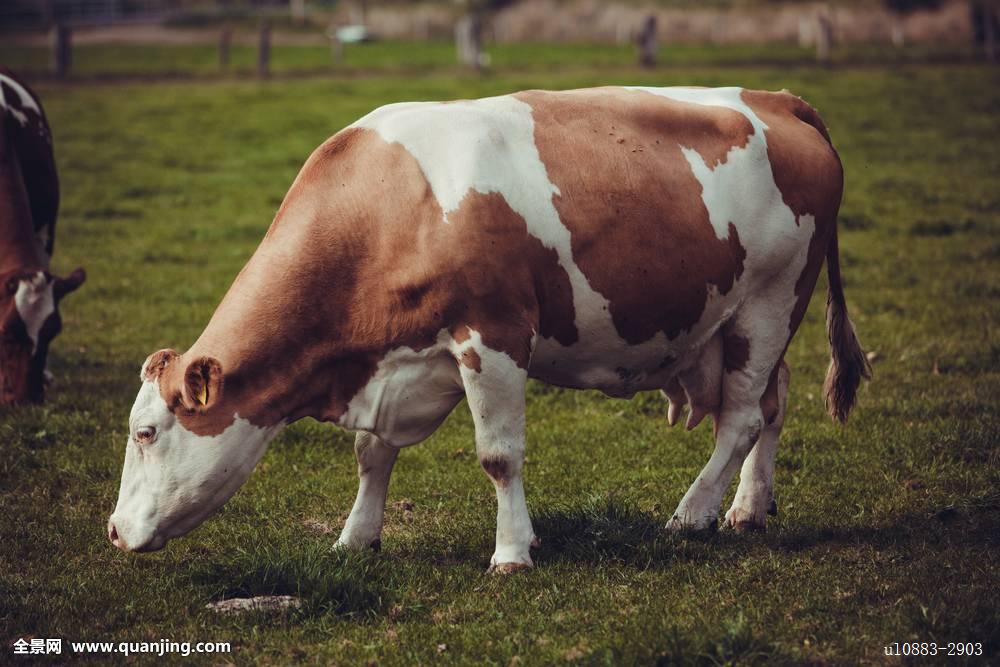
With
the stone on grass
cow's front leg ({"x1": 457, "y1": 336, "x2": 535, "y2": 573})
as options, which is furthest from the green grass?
the stone on grass

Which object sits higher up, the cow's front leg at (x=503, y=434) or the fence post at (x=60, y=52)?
the cow's front leg at (x=503, y=434)

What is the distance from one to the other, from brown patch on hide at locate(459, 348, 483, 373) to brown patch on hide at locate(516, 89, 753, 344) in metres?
0.68

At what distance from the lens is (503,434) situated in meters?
5.71

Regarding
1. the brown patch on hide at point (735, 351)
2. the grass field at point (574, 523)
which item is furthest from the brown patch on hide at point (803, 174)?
the grass field at point (574, 523)

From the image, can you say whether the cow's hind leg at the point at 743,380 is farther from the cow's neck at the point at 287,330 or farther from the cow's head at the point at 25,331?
the cow's head at the point at 25,331

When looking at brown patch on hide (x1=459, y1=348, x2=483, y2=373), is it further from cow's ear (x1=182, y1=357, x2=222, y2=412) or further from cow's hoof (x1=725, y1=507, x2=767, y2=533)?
cow's hoof (x1=725, y1=507, x2=767, y2=533)

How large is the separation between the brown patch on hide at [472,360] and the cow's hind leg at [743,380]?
142 centimetres

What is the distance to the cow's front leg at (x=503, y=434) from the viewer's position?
5.54 m

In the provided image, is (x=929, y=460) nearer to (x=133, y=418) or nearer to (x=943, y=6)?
(x=133, y=418)

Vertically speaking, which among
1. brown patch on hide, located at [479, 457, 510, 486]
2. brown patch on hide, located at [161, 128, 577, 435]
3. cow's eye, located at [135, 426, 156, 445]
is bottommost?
brown patch on hide, located at [479, 457, 510, 486]

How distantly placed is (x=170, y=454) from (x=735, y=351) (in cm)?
286

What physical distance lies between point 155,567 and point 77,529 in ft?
2.55

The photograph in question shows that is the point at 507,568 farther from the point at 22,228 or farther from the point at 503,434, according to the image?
the point at 22,228

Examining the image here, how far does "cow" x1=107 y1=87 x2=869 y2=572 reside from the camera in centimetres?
548
